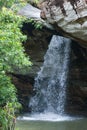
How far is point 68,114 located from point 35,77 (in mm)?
2224

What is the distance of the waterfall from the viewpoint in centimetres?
1777

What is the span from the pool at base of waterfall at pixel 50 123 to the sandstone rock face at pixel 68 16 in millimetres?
2961

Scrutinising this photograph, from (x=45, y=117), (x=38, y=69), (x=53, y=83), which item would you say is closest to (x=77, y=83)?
(x=53, y=83)

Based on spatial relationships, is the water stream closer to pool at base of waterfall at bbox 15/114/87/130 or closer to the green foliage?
pool at base of waterfall at bbox 15/114/87/130

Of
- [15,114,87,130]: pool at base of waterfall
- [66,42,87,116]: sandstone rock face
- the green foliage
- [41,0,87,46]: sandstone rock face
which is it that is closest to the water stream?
[66,42,87,116]: sandstone rock face

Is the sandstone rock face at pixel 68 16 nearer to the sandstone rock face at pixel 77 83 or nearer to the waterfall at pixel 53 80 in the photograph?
the sandstone rock face at pixel 77 83

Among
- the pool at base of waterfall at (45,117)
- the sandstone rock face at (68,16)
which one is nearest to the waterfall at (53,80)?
the pool at base of waterfall at (45,117)

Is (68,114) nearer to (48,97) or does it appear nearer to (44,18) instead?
(48,97)

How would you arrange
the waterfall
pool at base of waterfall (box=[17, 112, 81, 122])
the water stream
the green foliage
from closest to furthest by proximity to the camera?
the green foliage
pool at base of waterfall (box=[17, 112, 81, 122])
the water stream
the waterfall

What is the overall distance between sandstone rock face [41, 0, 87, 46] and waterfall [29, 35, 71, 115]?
3953mm

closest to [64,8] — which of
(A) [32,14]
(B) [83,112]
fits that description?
(A) [32,14]

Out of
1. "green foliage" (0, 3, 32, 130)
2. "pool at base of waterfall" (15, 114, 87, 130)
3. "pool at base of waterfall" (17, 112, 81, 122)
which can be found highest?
"green foliage" (0, 3, 32, 130)

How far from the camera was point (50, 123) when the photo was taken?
14.1 metres

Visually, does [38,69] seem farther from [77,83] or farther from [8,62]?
Result: [8,62]
